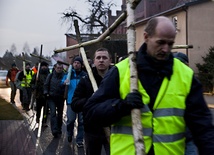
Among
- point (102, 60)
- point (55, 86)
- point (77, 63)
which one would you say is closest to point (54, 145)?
point (55, 86)

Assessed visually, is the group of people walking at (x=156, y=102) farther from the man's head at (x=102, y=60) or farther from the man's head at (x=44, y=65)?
the man's head at (x=44, y=65)

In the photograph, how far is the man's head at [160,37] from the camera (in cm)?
286

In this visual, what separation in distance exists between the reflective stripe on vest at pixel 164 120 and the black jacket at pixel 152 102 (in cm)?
5

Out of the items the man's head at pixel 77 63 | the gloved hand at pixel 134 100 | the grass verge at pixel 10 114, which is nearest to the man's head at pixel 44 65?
the grass verge at pixel 10 114

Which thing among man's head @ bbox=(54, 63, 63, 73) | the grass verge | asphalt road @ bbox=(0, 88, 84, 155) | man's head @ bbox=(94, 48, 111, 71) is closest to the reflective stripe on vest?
man's head @ bbox=(94, 48, 111, 71)

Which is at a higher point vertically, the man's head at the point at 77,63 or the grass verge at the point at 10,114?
the man's head at the point at 77,63

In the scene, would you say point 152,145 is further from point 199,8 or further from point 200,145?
point 199,8

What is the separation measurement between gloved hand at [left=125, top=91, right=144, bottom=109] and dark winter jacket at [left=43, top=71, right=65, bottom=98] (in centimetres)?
725

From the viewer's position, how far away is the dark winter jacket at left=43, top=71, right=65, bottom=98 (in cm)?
1002

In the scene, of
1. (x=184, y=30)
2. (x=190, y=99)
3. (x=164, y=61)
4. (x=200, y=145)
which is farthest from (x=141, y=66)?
(x=184, y=30)

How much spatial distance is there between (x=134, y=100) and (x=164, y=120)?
25cm

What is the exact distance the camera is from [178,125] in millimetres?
2879

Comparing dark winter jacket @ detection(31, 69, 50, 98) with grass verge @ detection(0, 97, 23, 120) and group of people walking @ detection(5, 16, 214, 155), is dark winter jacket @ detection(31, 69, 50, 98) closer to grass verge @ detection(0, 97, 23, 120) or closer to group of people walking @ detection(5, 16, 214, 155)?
grass verge @ detection(0, 97, 23, 120)

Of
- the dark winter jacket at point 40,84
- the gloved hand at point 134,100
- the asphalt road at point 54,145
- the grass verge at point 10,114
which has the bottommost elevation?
the grass verge at point 10,114
